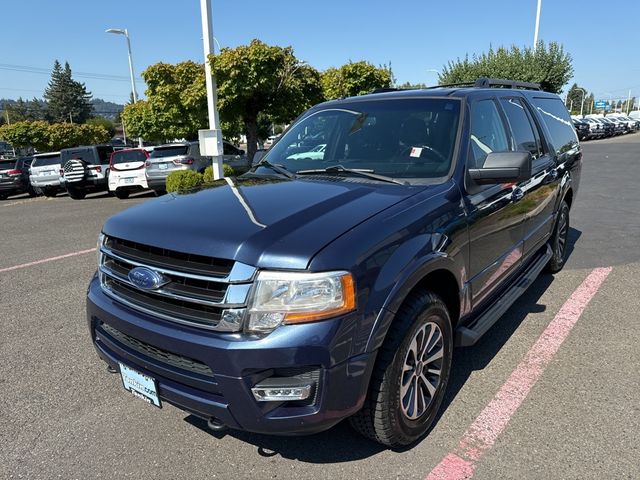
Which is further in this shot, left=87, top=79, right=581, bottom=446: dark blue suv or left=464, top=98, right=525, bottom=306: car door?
left=464, top=98, right=525, bottom=306: car door

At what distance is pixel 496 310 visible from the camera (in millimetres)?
3443

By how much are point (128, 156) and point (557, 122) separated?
12.7m

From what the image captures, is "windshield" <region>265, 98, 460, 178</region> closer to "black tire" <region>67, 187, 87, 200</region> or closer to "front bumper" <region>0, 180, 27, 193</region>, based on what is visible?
"black tire" <region>67, 187, 87, 200</region>

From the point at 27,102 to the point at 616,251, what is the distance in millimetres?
143367

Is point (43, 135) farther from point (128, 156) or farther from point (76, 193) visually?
point (128, 156)

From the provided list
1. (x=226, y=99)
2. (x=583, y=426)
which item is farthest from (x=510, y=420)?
(x=226, y=99)

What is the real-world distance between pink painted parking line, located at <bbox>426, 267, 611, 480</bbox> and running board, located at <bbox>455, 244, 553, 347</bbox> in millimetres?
406

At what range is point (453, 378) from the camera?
331 centimetres

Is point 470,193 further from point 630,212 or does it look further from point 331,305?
point 630,212

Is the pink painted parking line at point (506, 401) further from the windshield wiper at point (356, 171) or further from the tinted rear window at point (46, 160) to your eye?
the tinted rear window at point (46, 160)

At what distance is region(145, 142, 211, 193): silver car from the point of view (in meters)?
13.6

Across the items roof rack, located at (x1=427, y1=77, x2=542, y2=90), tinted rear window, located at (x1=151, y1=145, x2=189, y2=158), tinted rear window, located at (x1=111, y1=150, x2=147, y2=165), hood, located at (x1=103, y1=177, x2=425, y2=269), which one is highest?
roof rack, located at (x1=427, y1=77, x2=542, y2=90)

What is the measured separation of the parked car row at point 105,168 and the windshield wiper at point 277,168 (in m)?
10.2

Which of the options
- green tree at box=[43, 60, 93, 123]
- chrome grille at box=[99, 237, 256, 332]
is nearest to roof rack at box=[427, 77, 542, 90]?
chrome grille at box=[99, 237, 256, 332]
